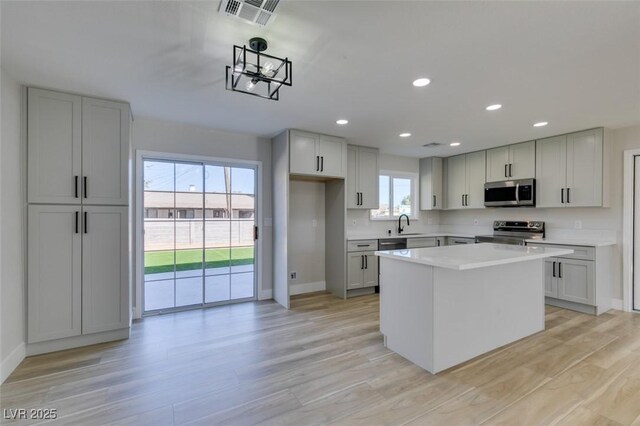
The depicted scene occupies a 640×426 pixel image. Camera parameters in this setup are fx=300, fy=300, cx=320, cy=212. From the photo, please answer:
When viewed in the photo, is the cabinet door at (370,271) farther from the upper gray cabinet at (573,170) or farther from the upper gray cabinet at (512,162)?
the upper gray cabinet at (573,170)

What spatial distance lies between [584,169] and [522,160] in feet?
2.72

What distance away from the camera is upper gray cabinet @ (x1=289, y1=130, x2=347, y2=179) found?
423 cm

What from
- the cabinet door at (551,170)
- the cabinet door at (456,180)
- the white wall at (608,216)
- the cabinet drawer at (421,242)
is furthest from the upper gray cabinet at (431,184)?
the cabinet door at (551,170)

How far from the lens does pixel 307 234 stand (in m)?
5.07

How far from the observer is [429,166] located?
6.09 m

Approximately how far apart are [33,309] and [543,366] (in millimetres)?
4629

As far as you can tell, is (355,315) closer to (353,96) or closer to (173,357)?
(173,357)

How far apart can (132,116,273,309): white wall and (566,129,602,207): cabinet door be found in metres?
4.39

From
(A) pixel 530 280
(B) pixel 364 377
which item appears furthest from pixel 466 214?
(B) pixel 364 377

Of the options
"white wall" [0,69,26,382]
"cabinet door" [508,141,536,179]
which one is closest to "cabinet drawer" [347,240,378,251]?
"cabinet door" [508,141,536,179]

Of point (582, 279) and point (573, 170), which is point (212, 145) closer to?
point (573, 170)

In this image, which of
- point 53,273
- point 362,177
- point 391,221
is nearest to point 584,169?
point 391,221

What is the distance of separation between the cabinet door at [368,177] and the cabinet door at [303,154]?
1082 mm

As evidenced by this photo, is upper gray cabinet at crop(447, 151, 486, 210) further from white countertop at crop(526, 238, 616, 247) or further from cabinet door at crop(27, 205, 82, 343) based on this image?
cabinet door at crop(27, 205, 82, 343)
